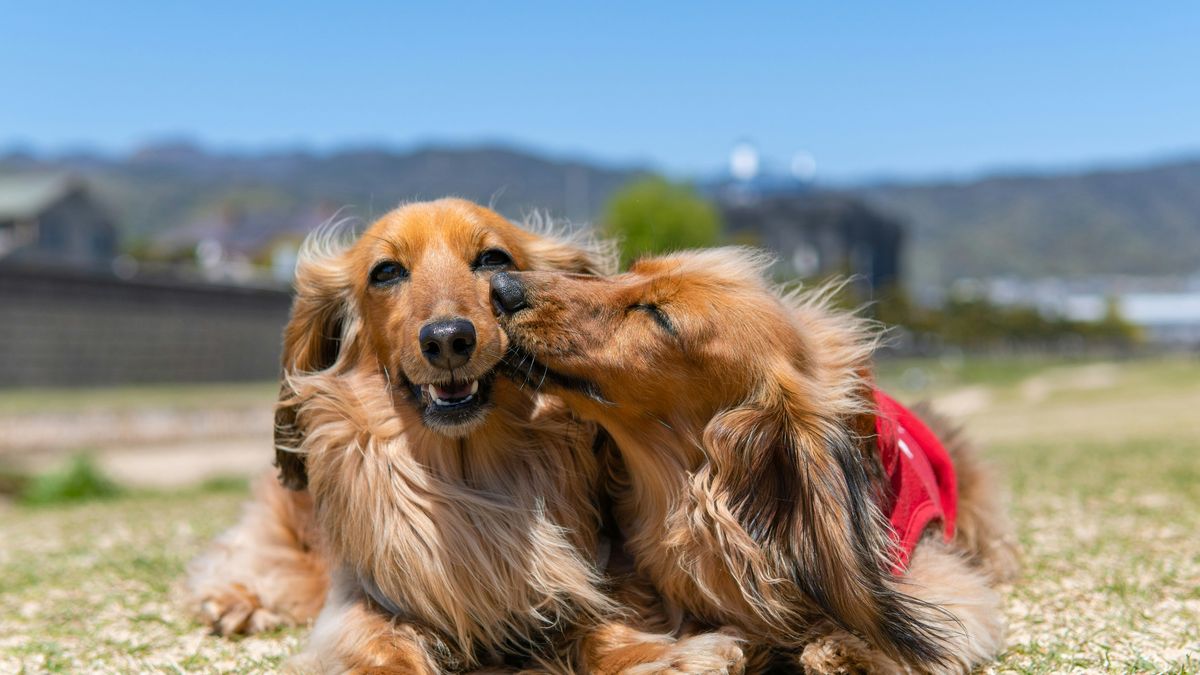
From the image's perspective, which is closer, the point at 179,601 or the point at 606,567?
the point at 606,567

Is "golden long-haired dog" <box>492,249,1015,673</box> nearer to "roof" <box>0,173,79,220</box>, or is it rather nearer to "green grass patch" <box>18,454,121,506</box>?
"green grass patch" <box>18,454,121,506</box>

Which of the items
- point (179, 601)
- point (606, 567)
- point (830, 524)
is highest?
point (830, 524)

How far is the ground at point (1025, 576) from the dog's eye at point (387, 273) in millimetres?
1307

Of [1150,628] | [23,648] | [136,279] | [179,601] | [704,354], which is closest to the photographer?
[704,354]

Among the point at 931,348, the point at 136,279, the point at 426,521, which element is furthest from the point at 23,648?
the point at 931,348

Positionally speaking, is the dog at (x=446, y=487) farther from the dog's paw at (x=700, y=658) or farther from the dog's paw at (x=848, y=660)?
the dog's paw at (x=848, y=660)

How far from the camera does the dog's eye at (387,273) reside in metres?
3.54

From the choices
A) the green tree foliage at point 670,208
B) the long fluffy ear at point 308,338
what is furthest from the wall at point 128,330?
the long fluffy ear at point 308,338

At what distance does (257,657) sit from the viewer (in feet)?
11.9

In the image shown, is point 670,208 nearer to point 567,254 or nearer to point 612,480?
point 567,254

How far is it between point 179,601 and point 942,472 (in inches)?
125

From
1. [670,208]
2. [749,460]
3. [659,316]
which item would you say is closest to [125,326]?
[659,316]

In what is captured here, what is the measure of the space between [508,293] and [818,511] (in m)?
1.09

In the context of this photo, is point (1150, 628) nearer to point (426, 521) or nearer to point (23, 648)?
point (426, 521)
